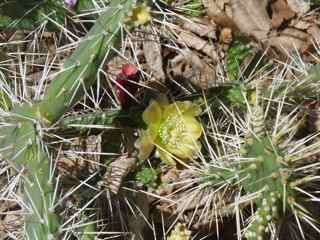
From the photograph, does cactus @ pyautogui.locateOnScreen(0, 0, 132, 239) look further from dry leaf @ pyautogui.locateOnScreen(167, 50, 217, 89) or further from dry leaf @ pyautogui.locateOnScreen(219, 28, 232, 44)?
dry leaf @ pyautogui.locateOnScreen(219, 28, 232, 44)

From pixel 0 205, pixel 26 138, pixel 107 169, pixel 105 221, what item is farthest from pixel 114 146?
pixel 26 138

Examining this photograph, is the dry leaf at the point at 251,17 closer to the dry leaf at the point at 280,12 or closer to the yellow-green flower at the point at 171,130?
the dry leaf at the point at 280,12

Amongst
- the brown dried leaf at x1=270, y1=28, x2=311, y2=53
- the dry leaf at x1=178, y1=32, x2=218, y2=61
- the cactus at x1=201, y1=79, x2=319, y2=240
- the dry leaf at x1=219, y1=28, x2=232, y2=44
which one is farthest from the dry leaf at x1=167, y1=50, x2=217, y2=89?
the cactus at x1=201, y1=79, x2=319, y2=240

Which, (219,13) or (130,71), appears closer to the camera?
(130,71)

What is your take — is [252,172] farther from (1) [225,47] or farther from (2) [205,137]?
(1) [225,47]

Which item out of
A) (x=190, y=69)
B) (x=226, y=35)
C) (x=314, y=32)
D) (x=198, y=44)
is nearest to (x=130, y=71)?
(x=190, y=69)

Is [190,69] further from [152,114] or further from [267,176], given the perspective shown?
[267,176]
